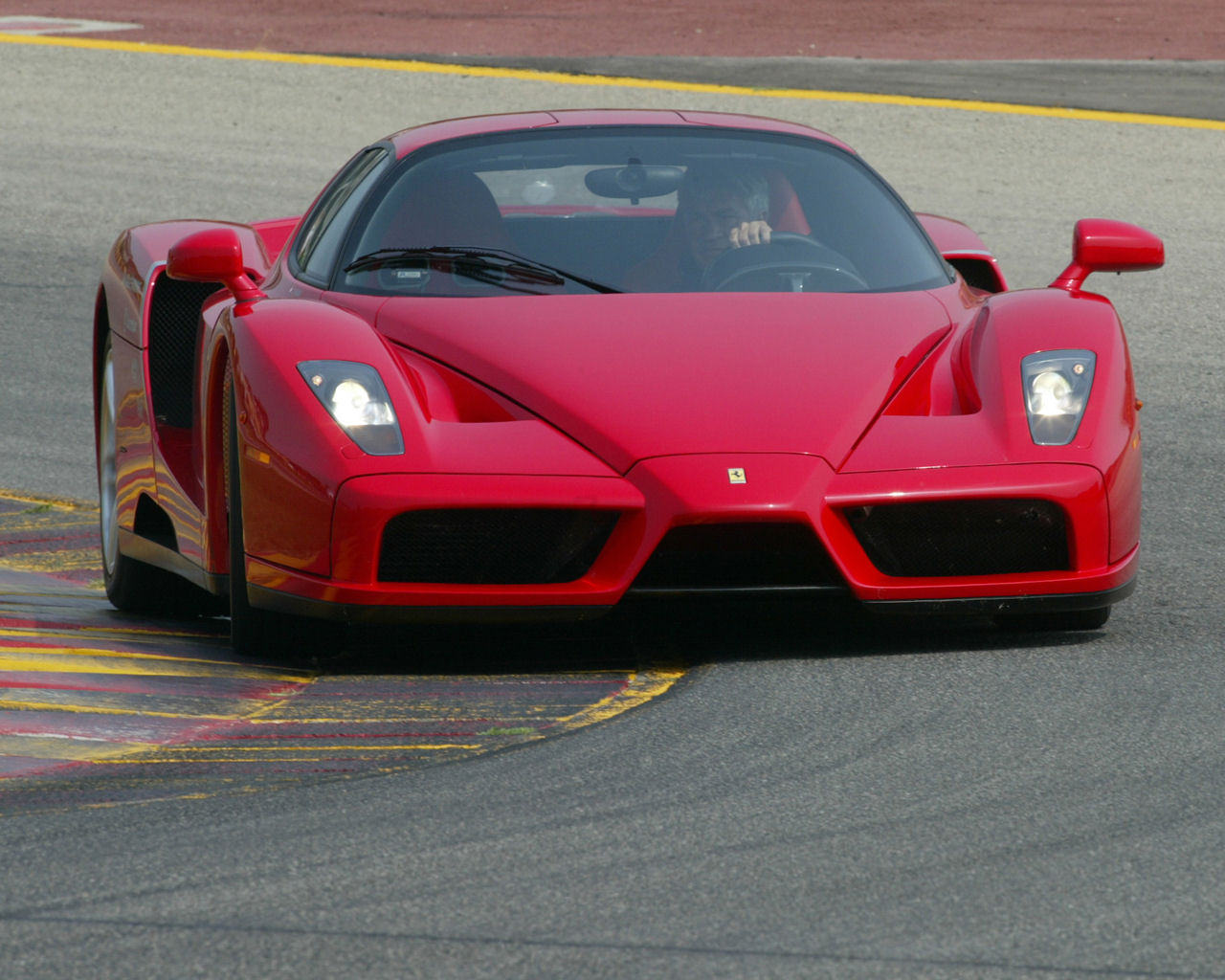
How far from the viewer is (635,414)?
443 cm

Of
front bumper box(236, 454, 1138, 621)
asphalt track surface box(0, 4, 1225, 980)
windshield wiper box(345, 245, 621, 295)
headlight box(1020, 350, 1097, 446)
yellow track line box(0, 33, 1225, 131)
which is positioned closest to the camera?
asphalt track surface box(0, 4, 1225, 980)

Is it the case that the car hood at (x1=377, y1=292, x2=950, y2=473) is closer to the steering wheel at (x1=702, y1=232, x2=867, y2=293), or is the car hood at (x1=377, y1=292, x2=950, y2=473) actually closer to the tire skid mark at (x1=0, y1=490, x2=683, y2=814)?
the steering wheel at (x1=702, y1=232, x2=867, y2=293)

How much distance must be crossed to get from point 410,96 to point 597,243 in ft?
34.8

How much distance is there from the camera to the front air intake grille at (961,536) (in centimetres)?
437

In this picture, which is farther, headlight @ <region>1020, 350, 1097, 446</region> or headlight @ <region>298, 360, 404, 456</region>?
headlight @ <region>1020, 350, 1097, 446</region>

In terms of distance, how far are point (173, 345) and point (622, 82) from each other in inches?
425

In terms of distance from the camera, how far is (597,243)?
533 cm

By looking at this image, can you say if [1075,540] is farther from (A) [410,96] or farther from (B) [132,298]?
(A) [410,96]

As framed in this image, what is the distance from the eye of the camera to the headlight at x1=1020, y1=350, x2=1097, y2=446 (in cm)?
455

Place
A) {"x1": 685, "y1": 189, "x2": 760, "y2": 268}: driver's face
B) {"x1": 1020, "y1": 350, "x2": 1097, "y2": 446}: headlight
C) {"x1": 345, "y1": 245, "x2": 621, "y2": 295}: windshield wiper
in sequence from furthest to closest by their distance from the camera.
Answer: {"x1": 685, "y1": 189, "x2": 760, "y2": 268}: driver's face, {"x1": 345, "y1": 245, "x2": 621, "y2": 295}: windshield wiper, {"x1": 1020, "y1": 350, "x2": 1097, "y2": 446}: headlight

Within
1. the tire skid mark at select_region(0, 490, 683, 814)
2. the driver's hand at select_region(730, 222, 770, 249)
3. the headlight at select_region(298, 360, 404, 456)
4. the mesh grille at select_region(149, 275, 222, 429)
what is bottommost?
the tire skid mark at select_region(0, 490, 683, 814)

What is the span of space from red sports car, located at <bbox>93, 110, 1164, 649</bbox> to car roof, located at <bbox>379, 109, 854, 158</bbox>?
13cm

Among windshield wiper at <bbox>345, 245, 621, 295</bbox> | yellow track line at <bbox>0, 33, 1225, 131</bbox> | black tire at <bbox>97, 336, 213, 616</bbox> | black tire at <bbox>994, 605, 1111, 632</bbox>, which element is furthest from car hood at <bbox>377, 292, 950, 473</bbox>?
yellow track line at <bbox>0, 33, 1225, 131</bbox>

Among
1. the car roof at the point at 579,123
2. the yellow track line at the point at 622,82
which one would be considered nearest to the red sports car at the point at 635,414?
the car roof at the point at 579,123
